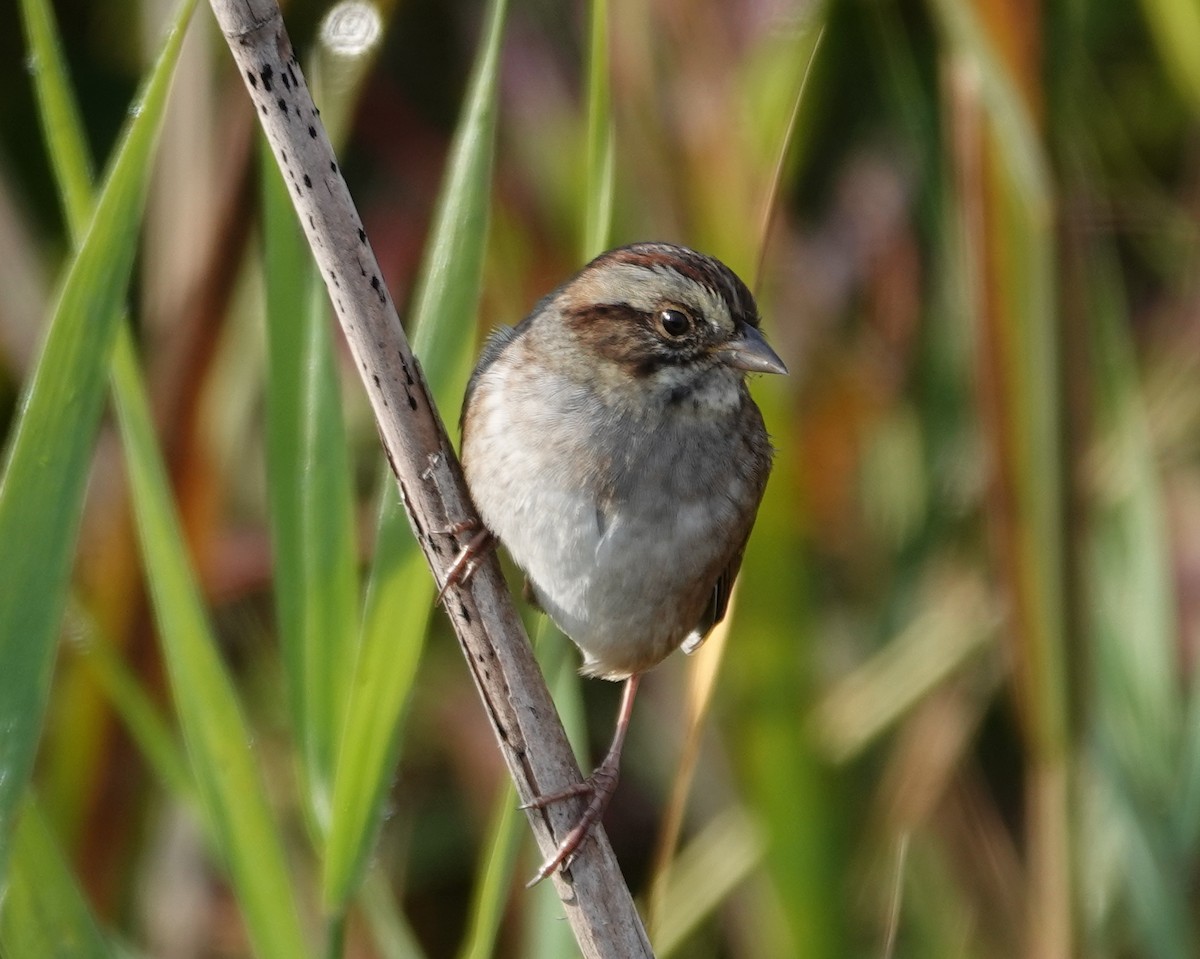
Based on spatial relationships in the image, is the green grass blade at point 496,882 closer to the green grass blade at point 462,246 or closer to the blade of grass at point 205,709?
the blade of grass at point 205,709

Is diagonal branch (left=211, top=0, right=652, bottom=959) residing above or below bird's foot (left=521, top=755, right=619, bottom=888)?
above

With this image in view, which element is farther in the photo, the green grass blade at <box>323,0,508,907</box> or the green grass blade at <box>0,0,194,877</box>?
the green grass blade at <box>323,0,508,907</box>

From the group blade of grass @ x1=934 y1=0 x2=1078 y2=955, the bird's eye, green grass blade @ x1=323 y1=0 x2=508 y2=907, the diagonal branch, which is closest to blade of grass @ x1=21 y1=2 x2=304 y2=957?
green grass blade @ x1=323 y1=0 x2=508 y2=907

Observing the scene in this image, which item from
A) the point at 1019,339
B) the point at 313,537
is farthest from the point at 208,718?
the point at 1019,339

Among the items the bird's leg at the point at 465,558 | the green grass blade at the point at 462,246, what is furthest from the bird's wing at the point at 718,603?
the green grass blade at the point at 462,246

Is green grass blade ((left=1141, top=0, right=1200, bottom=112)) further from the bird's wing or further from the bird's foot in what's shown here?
the bird's foot

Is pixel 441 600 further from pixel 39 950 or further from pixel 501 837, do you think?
pixel 39 950

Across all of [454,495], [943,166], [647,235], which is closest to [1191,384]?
[943,166]
